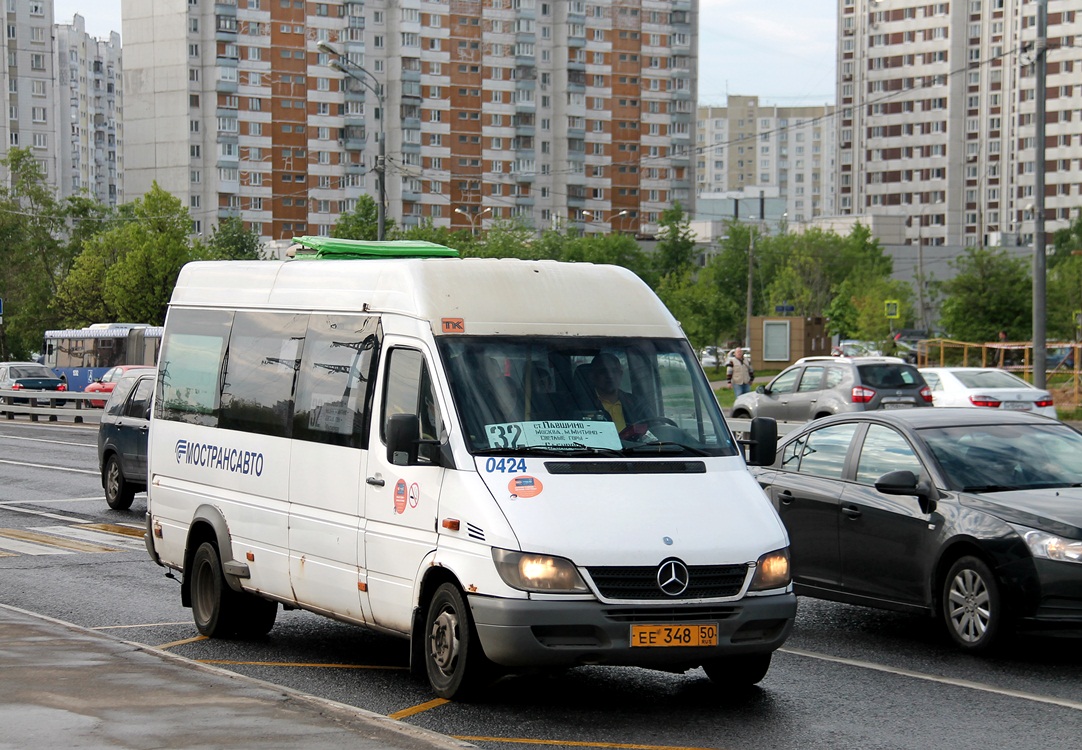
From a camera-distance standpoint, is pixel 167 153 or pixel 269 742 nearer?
pixel 269 742

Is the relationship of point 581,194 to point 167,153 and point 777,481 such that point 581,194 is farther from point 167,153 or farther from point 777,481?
point 777,481

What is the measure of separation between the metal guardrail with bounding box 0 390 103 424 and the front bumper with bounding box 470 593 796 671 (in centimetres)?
3515

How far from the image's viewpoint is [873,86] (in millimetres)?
169375

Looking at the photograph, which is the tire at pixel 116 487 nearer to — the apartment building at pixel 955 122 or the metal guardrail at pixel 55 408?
the metal guardrail at pixel 55 408

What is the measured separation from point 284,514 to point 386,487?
3.96 ft

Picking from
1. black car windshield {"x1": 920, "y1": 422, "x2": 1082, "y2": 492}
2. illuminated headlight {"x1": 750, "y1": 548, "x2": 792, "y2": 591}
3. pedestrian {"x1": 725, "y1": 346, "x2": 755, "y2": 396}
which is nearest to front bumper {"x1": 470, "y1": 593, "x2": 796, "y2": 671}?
illuminated headlight {"x1": 750, "y1": 548, "x2": 792, "y2": 591}

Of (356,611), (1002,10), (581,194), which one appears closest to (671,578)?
(356,611)

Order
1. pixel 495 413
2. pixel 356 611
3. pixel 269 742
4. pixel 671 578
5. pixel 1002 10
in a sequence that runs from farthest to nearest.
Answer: pixel 1002 10 < pixel 356 611 < pixel 495 413 < pixel 671 578 < pixel 269 742

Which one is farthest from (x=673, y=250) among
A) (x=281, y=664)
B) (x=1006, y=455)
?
(x=281, y=664)

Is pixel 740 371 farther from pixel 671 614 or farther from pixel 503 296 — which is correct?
pixel 671 614

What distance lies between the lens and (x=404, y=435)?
7836mm

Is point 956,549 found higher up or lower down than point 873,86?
lower down

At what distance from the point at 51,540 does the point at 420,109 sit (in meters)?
119

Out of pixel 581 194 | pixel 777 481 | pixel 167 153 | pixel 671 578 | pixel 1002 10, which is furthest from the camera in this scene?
pixel 1002 10
